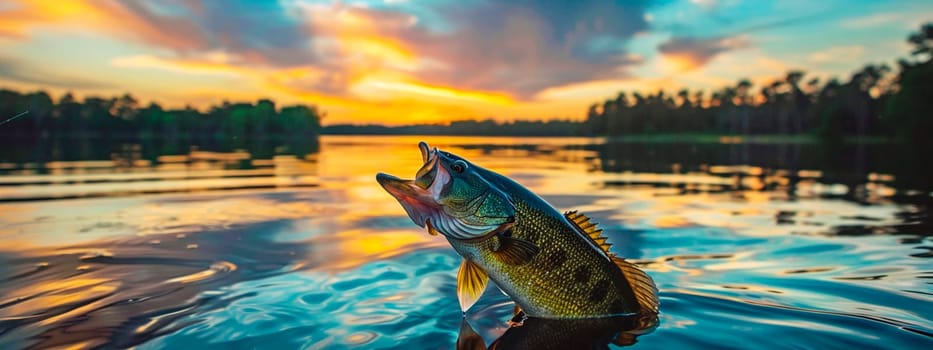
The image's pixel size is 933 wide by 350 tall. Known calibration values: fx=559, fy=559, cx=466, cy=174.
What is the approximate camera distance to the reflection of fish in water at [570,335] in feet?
12.5

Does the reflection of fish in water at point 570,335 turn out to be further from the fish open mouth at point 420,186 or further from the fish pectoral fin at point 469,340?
the fish open mouth at point 420,186

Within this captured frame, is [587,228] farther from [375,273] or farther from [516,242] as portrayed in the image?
[375,273]

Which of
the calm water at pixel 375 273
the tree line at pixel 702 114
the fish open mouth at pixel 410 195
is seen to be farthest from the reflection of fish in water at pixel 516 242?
the tree line at pixel 702 114

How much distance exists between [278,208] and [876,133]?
106 m

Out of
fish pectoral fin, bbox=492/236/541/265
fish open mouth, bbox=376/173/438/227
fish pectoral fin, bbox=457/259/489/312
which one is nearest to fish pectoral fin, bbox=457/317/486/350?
fish pectoral fin, bbox=457/259/489/312

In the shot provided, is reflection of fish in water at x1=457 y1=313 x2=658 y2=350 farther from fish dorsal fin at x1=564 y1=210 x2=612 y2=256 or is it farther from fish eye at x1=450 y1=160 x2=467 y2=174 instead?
fish eye at x1=450 y1=160 x2=467 y2=174

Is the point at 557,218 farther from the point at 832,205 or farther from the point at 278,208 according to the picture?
the point at 832,205

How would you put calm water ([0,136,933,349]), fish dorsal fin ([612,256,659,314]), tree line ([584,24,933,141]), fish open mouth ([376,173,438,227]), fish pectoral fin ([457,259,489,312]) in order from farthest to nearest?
tree line ([584,24,933,141])
calm water ([0,136,933,349])
fish dorsal fin ([612,256,659,314])
fish pectoral fin ([457,259,489,312])
fish open mouth ([376,173,438,227])

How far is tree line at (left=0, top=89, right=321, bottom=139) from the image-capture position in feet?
417

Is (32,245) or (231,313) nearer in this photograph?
(231,313)

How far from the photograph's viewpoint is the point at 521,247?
11.1 ft

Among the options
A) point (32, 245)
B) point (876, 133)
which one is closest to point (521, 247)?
point (32, 245)

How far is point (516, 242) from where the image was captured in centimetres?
335

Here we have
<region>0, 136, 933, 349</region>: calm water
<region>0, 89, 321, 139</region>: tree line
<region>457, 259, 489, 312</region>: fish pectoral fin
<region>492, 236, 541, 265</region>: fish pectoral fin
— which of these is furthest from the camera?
<region>0, 89, 321, 139</region>: tree line
